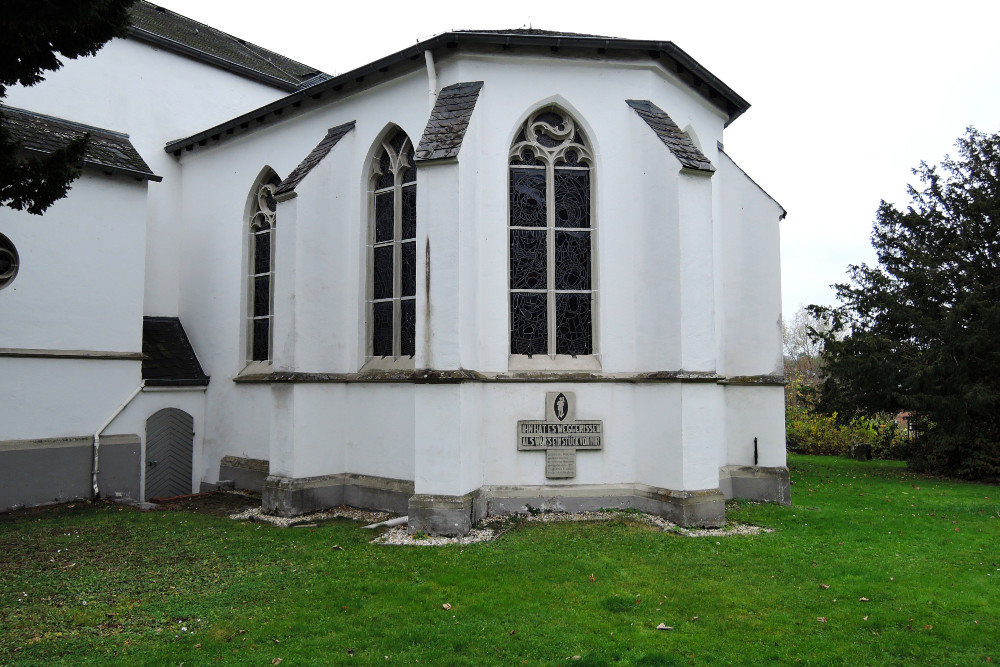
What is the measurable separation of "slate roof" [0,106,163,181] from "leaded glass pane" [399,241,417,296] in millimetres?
5920

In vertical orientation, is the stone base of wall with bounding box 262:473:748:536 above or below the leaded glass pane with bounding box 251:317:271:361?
below

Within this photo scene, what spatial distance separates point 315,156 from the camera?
457 inches

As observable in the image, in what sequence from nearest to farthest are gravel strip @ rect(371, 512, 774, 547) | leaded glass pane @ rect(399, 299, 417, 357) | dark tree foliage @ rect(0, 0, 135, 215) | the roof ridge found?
dark tree foliage @ rect(0, 0, 135, 215)
gravel strip @ rect(371, 512, 774, 547)
leaded glass pane @ rect(399, 299, 417, 357)
the roof ridge

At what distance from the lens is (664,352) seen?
989 centimetres

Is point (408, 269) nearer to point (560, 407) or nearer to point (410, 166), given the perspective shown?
point (410, 166)

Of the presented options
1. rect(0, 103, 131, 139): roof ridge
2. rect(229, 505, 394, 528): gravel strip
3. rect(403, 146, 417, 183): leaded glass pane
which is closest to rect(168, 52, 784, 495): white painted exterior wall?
rect(403, 146, 417, 183): leaded glass pane

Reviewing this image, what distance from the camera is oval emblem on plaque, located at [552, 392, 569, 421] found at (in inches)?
397

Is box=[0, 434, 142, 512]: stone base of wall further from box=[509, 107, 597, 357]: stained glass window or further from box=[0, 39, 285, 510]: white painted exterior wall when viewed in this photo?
box=[509, 107, 597, 357]: stained glass window

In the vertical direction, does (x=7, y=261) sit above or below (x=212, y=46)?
below

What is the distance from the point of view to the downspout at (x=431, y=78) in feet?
34.6

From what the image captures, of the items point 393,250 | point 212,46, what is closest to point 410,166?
point 393,250

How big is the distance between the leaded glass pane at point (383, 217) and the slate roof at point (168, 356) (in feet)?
18.4

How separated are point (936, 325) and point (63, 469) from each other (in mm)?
19226

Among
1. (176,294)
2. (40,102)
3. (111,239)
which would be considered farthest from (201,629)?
(40,102)
